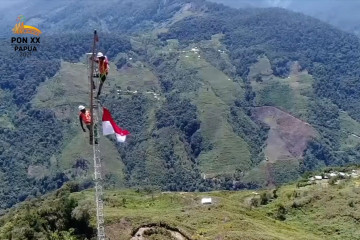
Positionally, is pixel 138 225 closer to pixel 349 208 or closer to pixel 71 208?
pixel 71 208

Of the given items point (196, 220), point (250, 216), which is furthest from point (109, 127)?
point (250, 216)

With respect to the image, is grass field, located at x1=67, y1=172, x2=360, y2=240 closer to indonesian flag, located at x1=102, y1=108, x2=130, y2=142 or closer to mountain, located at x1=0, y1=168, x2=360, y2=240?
mountain, located at x1=0, y1=168, x2=360, y2=240

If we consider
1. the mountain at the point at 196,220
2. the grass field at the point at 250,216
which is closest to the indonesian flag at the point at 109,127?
the mountain at the point at 196,220

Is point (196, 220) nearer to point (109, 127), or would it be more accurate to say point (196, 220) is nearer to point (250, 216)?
point (250, 216)

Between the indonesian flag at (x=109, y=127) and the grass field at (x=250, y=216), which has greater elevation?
the indonesian flag at (x=109, y=127)

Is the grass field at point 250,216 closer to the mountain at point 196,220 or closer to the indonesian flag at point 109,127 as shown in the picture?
the mountain at point 196,220

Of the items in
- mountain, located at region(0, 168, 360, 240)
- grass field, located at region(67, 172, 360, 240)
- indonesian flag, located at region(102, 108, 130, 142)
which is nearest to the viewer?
indonesian flag, located at region(102, 108, 130, 142)

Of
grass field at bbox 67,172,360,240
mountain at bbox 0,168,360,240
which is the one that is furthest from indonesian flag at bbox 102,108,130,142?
grass field at bbox 67,172,360,240

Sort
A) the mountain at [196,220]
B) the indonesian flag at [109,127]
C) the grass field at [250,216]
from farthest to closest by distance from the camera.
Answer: the grass field at [250,216]
the mountain at [196,220]
the indonesian flag at [109,127]

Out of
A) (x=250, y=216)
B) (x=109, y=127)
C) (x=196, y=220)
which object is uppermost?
(x=109, y=127)
